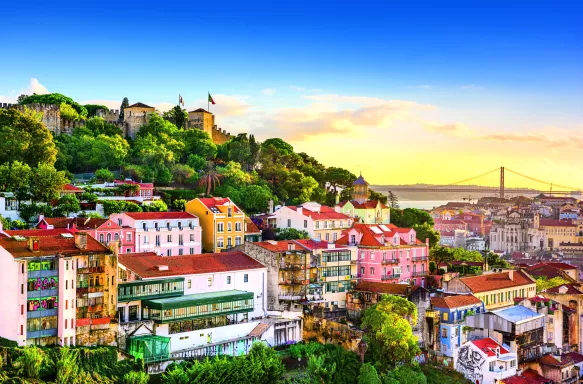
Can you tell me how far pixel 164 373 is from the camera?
31562 millimetres

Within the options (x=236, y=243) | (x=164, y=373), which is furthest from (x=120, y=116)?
(x=164, y=373)

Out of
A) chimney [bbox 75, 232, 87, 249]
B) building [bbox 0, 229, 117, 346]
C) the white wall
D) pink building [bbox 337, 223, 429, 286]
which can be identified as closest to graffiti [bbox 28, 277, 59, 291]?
building [bbox 0, 229, 117, 346]

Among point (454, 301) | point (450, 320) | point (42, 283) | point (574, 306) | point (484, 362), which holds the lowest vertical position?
point (484, 362)

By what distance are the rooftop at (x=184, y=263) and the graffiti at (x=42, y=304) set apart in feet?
15.4

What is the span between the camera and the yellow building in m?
48.7

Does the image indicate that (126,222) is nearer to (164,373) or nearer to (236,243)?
(236,243)

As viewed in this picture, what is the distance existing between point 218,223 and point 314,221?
7417 mm

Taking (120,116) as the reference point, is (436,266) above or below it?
below

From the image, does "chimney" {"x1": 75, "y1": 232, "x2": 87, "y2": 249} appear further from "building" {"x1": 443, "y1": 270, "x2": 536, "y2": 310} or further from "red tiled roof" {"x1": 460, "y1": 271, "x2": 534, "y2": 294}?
"red tiled roof" {"x1": 460, "y1": 271, "x2": 534, "y2": 294}

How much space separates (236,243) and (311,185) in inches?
759

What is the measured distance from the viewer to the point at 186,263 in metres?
38.5

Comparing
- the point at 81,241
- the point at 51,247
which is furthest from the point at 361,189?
the point at 51,247

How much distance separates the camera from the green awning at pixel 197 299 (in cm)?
3406

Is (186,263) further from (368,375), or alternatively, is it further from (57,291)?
(368,375)
